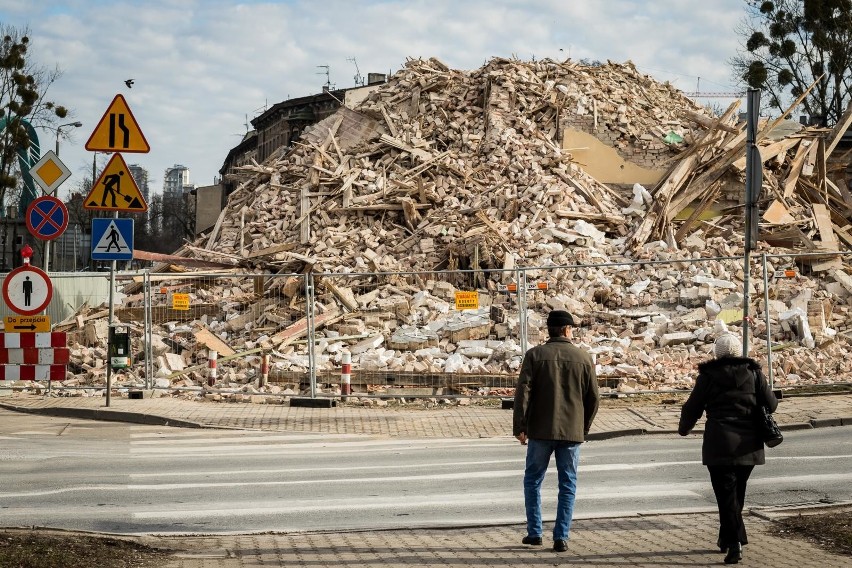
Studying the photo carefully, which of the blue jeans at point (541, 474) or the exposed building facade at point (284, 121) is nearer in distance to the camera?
the blue jeans at point (541, 474)

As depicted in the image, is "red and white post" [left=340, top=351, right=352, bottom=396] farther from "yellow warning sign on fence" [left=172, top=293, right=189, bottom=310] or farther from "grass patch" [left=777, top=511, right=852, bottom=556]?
"grass patch" [left=777, top=511, right=852, bottom=556]

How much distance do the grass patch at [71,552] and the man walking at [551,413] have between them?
2.52 meters

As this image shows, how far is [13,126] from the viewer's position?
42.6 metres

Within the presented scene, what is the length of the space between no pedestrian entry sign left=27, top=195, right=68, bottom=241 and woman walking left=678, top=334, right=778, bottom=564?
36.5 ft

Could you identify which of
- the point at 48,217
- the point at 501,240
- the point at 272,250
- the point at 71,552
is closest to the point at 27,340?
the point at 48,217

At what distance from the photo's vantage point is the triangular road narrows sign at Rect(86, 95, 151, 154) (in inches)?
611

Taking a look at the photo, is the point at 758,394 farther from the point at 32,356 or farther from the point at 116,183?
the point at 32,356

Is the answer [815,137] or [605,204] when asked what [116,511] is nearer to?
[605,204]

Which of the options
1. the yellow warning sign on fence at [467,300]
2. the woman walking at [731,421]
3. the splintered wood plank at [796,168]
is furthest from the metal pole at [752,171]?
the splintered wood plank at [796,168]

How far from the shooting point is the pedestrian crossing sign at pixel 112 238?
53.2 ft

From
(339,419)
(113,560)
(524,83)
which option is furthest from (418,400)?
(524,83)

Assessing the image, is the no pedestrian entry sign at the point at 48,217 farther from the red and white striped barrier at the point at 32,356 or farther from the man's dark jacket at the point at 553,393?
the man's dark jacket at the point at 553,393

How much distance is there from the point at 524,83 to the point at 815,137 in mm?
8902

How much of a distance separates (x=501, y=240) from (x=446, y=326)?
663 centimetres
